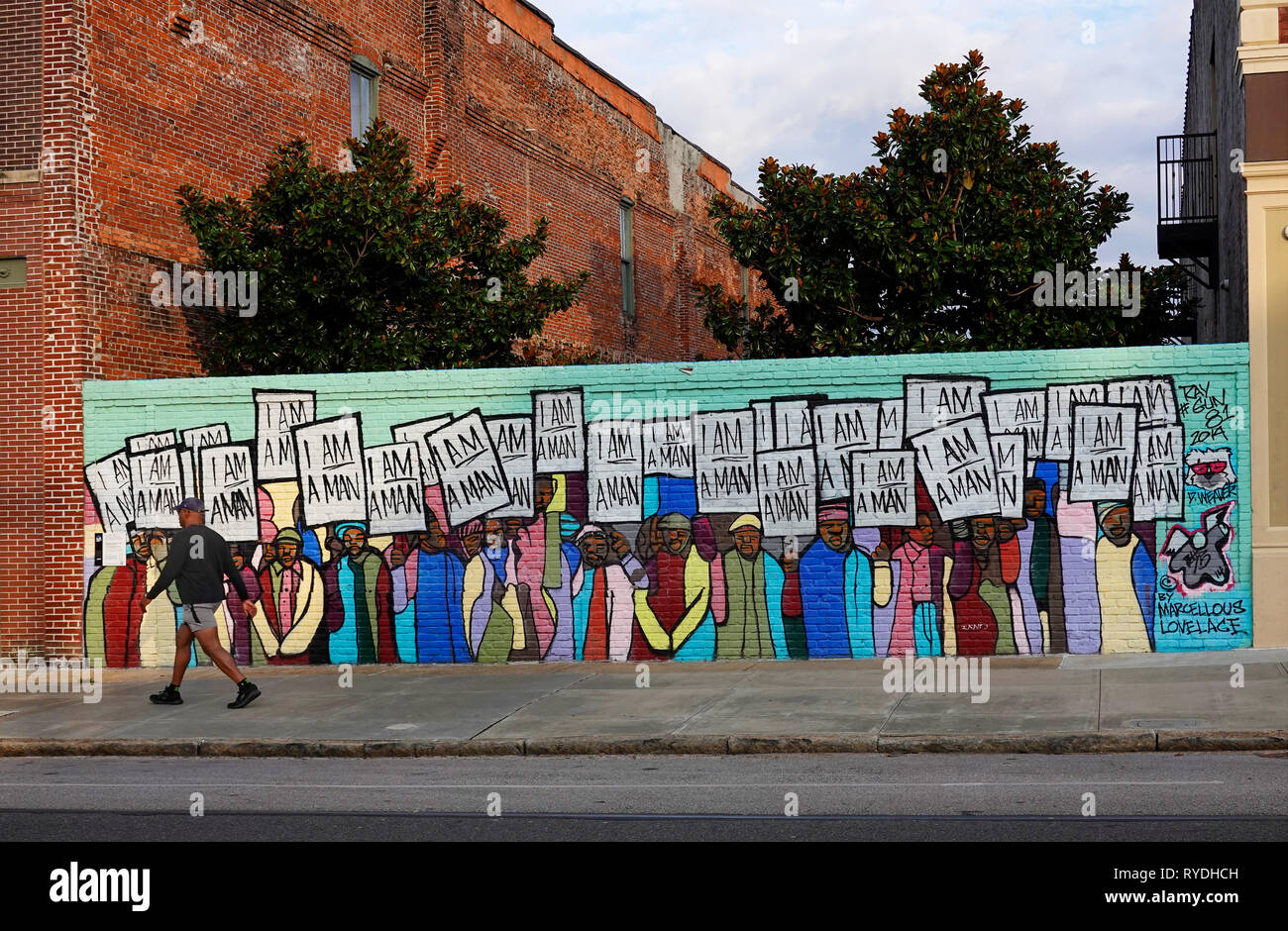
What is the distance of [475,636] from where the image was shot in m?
14.4

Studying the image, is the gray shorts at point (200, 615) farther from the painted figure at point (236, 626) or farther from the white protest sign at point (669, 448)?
the white protest sign at point (669, 448)

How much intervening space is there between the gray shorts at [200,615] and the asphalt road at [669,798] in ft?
6.54

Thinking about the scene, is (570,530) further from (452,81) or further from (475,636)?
(452,81)

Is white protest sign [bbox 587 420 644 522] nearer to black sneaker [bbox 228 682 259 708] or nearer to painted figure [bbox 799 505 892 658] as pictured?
painted figure [bbox 799 505 892 658]

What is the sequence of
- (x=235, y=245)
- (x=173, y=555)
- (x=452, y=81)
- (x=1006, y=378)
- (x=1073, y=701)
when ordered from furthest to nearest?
(x=452, y=81), (x=235, y=245), (x=1006, y=378), (x=173, y=555), (x=1073, y=701)

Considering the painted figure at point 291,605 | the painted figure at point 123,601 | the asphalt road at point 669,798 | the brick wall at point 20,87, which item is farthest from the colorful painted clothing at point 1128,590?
the brick wall at point 20,87

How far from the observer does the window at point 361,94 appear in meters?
20.0

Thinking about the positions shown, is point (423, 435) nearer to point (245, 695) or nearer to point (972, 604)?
point (245, 695)

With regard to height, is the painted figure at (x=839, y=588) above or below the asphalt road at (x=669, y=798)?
above

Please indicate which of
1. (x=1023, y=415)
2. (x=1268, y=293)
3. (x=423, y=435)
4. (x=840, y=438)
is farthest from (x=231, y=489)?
(x=1268, y=293)

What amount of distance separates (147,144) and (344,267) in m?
2.58

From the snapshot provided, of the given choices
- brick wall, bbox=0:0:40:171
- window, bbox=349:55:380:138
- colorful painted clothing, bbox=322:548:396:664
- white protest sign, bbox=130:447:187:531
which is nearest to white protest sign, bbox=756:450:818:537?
colorful painted clothing, bbox=322:548:396:664

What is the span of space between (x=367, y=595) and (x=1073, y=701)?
288 inches

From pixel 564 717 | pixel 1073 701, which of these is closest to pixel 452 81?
pixel 564 717
